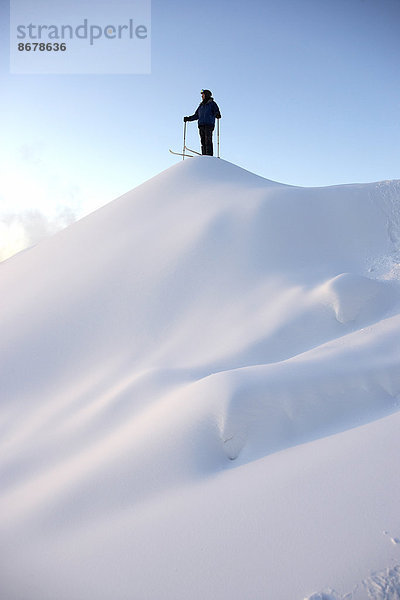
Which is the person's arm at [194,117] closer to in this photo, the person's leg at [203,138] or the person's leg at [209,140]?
the person's leg at [203,138]

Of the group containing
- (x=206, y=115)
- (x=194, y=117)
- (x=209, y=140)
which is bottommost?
(x=209, y=140)

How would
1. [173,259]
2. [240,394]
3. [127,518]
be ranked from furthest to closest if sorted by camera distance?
[173,259], [240,394], [127,518]

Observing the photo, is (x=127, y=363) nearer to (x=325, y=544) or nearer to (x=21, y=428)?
(x=21, y=428)

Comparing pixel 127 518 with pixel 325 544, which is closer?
pixel 325 544

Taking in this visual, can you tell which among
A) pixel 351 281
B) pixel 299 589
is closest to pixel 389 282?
pixel 351 281

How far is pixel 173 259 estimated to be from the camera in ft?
20.0

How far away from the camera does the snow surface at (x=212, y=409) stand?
2133 mm

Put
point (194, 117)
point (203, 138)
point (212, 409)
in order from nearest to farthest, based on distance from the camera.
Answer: point (212, 409)
point (194, 117)
point (203, 138)

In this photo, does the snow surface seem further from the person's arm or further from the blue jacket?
the person's arm

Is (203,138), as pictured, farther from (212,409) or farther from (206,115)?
(212,409)

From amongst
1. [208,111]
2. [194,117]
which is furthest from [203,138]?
[208,111]

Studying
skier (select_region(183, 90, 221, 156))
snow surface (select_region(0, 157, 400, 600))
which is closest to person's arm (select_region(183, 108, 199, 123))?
skier (select_region(183, 90, 221, 156))

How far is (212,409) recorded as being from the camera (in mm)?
3070

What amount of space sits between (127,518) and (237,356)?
192 cm
